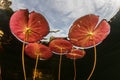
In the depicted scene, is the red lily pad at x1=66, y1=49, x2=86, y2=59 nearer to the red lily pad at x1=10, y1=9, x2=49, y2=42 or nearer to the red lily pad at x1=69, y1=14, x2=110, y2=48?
the red lily pad at x1=69, y1=14, x2=110, y2=48

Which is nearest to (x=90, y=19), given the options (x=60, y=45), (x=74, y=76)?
(x=60, y=45)

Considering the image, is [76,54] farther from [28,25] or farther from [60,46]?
[28,25]

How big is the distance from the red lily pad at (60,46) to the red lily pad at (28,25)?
0.34 feet

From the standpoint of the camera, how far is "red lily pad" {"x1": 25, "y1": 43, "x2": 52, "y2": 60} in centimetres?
139

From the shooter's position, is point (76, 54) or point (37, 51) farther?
point (76, 54)

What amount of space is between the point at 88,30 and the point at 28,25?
0.32 m

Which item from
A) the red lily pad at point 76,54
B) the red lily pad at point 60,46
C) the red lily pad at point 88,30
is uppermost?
the red lily pad at point 88,30

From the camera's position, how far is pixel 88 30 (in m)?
1.36

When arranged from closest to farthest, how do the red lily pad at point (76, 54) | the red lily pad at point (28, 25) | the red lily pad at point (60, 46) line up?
1. the red lily pad at point (28, 25)
2. the red lily pad at point (60, 46)
3. the red lily pad at point (76, 54)

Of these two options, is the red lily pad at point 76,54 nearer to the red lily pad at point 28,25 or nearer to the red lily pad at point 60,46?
the red lily pad at point 60,46

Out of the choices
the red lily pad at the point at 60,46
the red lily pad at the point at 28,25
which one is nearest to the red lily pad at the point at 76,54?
the red lily pad at the point at 60,46

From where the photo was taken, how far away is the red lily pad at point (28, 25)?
1274mm

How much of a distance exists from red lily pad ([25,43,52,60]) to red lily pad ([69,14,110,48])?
0.16 meters

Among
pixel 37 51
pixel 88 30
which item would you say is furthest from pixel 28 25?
pixel 88 30
